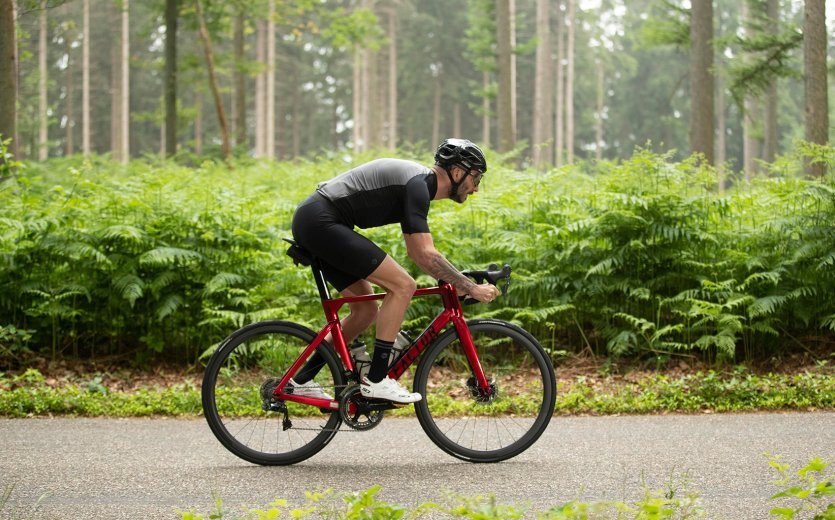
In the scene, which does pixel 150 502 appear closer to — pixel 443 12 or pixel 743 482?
pixel 743 482

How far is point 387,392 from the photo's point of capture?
5.24 meters

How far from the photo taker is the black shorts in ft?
16.8

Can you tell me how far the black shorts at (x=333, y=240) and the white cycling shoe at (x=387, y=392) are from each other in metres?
0.72

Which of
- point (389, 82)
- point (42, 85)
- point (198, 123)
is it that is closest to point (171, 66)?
point (42, 85)

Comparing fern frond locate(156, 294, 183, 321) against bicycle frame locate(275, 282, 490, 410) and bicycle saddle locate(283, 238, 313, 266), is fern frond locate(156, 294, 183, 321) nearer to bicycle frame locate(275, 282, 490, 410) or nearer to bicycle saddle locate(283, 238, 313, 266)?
bicycle frame locate(275, 282, 490, 410)

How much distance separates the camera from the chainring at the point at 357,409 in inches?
208

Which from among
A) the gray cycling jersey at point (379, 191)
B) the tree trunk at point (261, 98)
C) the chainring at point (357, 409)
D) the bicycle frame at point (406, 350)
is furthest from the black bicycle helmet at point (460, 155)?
the tree trunk at point (261, 98)

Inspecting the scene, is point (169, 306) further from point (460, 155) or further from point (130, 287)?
point (460, 155)

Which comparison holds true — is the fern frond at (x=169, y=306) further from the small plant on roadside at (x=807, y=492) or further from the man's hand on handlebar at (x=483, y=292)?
the small plant on roadside at (x=807, y=492)

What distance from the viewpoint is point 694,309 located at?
8117mm

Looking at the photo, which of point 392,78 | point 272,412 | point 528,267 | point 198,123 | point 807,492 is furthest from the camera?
point 198,123

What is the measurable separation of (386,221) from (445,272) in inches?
20.6

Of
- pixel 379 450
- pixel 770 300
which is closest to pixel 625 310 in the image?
pixel 770 300

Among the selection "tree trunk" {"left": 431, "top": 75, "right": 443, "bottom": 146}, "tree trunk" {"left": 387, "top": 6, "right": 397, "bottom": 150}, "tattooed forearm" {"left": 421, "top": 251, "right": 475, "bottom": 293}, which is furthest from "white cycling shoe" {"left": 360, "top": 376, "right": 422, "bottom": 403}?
"tree trunk" {"left": 431, "top": 75, "right": 443, "bottom": 146}
